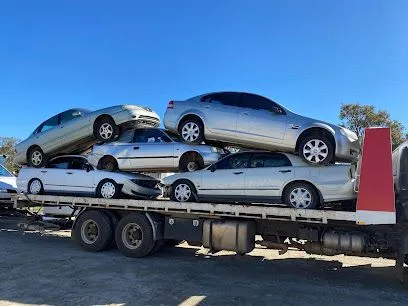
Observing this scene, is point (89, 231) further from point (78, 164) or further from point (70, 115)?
point (70, 115)

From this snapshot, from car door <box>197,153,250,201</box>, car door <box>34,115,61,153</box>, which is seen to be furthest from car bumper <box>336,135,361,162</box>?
car door <box>34,115,61,153</box>

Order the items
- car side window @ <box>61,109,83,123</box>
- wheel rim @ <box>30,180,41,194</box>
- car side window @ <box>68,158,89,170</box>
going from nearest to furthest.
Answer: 1. car side window @ <box>68,158,89,170</box>
2. car side window @ <box>61,109,83,123</box>
3. wheel rim @ <box>30,180,41,194</box>

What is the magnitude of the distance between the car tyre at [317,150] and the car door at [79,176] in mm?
5023

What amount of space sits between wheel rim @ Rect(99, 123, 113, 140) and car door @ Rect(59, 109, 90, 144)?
392 mm

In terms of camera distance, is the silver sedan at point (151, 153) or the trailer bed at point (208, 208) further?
the silver sedan at point (151, 153)

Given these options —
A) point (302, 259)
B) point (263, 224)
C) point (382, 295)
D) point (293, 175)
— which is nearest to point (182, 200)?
point (263, 224)

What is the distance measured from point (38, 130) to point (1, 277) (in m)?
4.98

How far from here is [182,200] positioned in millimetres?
9008

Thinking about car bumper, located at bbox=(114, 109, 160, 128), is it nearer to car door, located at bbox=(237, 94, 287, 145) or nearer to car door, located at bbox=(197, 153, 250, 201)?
car door, located at bbox=(197, 153, 250, 201)

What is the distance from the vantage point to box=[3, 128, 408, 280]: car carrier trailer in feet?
22.3

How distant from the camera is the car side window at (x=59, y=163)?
35.6ft

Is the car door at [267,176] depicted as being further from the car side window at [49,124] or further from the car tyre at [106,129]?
the car side window at [49,124]

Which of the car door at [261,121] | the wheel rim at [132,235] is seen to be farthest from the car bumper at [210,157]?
the wheel rim at [132,235]

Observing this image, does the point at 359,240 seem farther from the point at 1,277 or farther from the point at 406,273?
the point at 1,277
